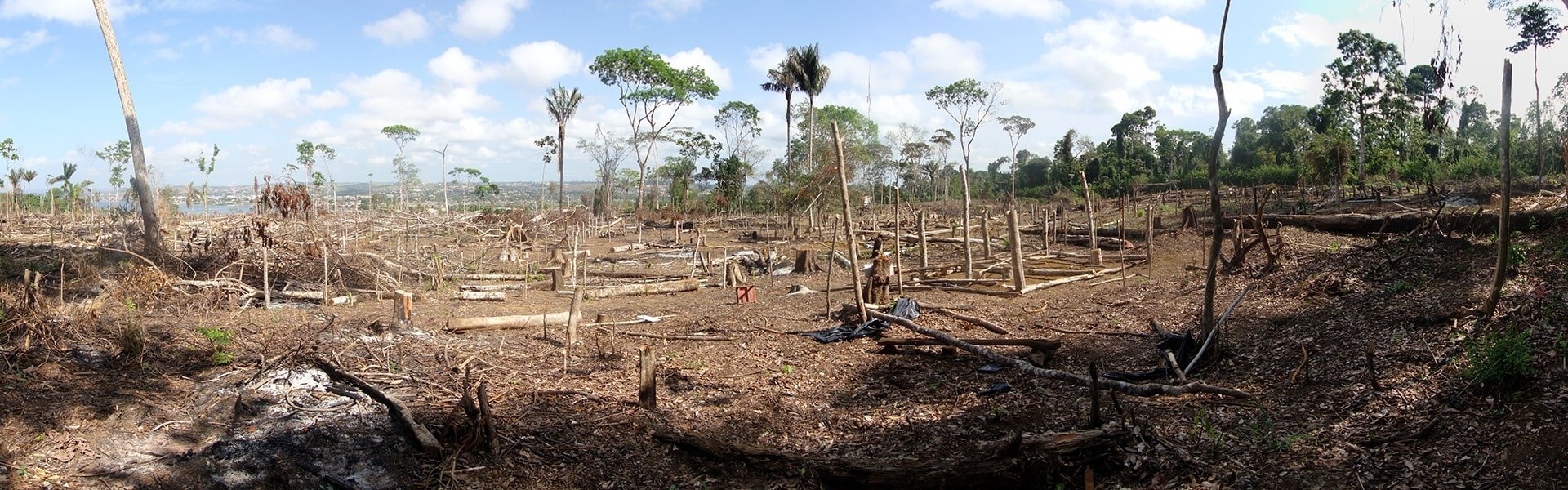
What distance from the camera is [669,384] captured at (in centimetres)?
754

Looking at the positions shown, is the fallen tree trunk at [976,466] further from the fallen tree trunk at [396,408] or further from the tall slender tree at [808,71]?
the tall slender tree at [808,71]

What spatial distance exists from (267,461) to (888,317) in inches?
247

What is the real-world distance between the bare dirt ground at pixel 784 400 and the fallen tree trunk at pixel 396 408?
99 millimetres

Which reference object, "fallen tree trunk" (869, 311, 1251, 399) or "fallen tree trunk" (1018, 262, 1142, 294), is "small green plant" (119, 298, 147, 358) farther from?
"fallen tree trunk" (1018, 262, 1142, 294)

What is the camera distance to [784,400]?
23.9ft

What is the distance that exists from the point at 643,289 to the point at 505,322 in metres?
5.24

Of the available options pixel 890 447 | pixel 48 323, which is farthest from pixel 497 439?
pixel 48 323

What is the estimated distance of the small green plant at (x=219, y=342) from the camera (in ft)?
21.8

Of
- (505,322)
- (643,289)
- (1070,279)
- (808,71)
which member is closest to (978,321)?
(1070,279)

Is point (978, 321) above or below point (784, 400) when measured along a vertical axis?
above

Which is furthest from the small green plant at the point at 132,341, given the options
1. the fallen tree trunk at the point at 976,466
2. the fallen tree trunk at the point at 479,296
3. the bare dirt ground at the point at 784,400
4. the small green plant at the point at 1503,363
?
the small green plant at the point at 1503,363

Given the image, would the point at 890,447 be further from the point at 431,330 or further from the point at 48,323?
the point at 48,323

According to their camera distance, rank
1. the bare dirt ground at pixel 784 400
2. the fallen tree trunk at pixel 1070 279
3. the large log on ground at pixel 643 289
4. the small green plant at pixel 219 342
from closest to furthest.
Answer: the bare dirt ground at pixel 784 400 < the small green plant at pixel 219 342 < the fallen tree trunk at pixel 1070 279 < the large log on ground at pixel 643 289

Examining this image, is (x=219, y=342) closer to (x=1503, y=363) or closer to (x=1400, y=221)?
(x=1503, y=363)
